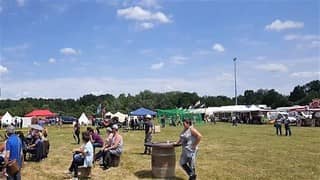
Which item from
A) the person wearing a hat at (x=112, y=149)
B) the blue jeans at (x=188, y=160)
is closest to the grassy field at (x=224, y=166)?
the person wearing a hat at (x=112, y=149)

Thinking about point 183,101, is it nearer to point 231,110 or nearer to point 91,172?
point 231,110

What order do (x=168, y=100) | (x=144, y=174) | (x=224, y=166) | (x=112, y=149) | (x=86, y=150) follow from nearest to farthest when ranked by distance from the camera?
(x=86, y=150) < (x=144, y=174) < (x=112, y=149) < (x=224, y=166) < (x=168, y=100)

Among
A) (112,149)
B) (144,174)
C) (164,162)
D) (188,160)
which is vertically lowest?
(144,174)

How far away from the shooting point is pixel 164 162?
38.5ft

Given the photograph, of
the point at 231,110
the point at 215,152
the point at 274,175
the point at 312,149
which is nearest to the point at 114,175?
the point at 274,175

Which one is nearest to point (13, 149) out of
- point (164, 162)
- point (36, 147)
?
point (164, 162)

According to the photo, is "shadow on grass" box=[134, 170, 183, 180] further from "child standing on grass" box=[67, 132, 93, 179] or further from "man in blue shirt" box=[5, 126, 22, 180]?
"man in blue shirt" box=[5, 126, 22, 180]

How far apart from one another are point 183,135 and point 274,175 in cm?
311

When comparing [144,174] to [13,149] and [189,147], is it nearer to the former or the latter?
[189,147]

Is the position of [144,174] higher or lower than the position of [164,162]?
lower

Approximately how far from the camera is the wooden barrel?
1171 centimetres

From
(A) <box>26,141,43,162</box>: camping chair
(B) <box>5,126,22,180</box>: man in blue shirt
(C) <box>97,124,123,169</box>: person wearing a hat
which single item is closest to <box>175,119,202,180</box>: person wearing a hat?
(C) <box>97,124,123,169</box>: person wearing a hat

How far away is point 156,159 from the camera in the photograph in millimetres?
11844

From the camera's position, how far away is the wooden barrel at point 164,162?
461 inches
